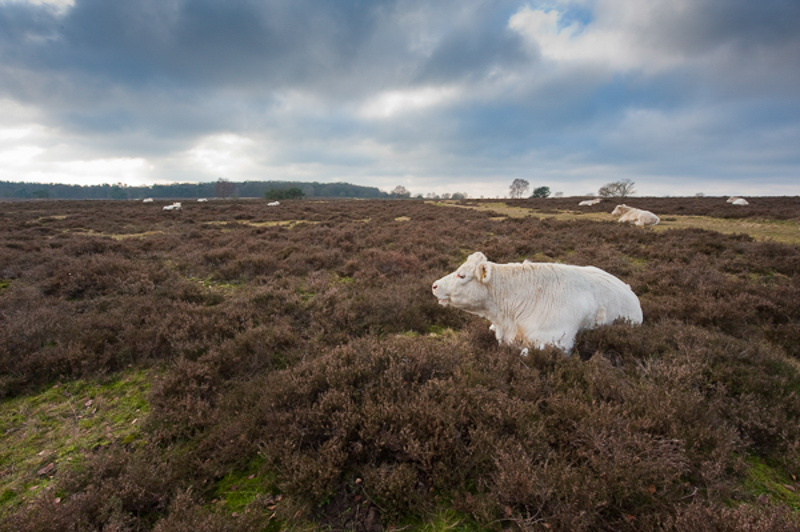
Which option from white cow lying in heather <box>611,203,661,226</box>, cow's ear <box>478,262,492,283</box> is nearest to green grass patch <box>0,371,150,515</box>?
cow's ear <box>478,262,492,283</box>

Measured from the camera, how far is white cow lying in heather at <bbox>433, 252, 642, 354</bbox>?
4.44m

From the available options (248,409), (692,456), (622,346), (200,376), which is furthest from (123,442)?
(622,346)

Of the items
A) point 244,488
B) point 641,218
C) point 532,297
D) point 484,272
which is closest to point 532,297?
point 532,297

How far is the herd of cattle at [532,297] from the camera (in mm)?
4422

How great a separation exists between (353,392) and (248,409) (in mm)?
1187

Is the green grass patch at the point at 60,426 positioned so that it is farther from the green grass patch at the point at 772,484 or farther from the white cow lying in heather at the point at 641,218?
the white cow lying in heather at the point at 641,218

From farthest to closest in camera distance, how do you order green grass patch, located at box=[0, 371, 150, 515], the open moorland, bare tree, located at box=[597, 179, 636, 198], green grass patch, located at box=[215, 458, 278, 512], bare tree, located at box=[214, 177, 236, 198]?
bare tree, located at box=[214, 177, 236, 198] < bare tree, located at box=[597, 179, 636, 198] < green grass patch, located at box=[0, 371, 150, 515] < green grass patch, located at box=[215, 458, 278, 512] < the open moorland

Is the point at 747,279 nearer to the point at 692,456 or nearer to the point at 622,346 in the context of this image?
the point at 622,346

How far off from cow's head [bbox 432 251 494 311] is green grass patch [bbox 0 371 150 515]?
4192 mm

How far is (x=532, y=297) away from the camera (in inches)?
183

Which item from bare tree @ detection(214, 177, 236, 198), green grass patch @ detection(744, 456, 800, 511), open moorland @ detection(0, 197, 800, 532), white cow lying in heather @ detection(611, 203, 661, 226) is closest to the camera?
open moorland @ detection(0, 197, 800, 532)

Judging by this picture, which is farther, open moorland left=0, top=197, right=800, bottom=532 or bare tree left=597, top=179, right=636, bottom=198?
bare tree left=597, top=179, right=636, bottom=198

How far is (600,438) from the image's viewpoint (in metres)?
2.43

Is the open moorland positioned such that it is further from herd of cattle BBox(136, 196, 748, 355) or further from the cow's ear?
the cow's ear
